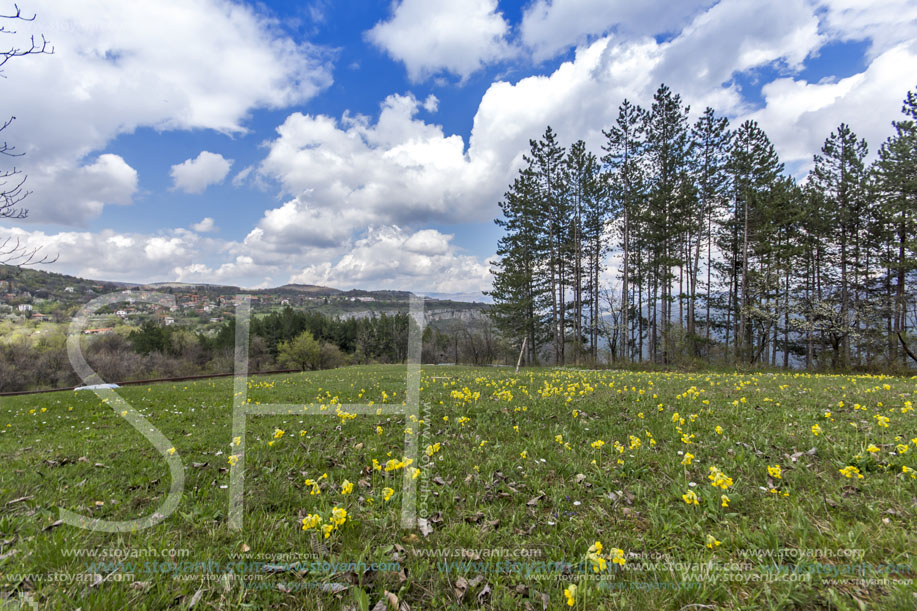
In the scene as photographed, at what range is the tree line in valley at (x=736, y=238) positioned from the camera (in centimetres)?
2383

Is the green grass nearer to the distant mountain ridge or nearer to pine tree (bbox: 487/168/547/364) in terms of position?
the distant mountain ridge

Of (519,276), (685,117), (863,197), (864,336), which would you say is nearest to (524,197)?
(519,276)

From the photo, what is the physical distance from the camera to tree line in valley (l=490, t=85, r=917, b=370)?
78.2ft

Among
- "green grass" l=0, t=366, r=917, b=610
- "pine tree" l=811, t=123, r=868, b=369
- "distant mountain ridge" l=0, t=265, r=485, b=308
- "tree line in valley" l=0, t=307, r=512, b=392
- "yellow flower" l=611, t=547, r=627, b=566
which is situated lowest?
"tree line in valley" l=0, t=307, r=512, b=392

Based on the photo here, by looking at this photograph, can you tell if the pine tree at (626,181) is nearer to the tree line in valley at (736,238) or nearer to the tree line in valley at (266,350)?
→ the tree line in valley at (736,238)

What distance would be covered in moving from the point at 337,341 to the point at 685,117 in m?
60.9

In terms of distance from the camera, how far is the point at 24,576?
229 cm

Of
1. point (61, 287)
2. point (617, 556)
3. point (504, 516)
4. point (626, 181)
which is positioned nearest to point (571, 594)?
point (617, 556)

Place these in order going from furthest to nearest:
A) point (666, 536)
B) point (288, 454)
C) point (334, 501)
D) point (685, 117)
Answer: point (685, 117) → point (288, 454) → point (334, 501) → point (666, 536)

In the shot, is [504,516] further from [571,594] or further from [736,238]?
[736,238]

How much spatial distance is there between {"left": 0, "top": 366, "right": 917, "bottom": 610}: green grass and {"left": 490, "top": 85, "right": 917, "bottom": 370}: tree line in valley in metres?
21.3

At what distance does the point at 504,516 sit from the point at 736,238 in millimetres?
34032

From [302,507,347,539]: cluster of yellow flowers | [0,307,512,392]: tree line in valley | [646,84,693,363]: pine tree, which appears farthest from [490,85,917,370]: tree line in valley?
[302,507,347,539]: cluster of yellow flowers

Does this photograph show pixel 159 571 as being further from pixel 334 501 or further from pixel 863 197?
pixel 863 197
